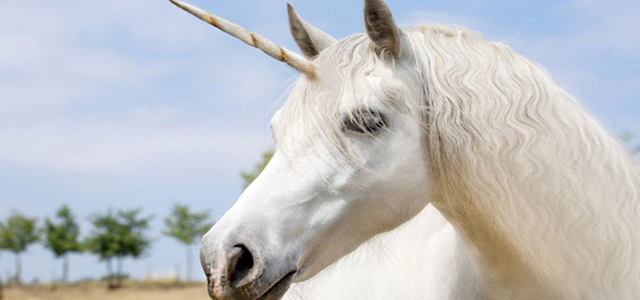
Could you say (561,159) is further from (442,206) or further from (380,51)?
(380,51)

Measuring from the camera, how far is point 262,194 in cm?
193

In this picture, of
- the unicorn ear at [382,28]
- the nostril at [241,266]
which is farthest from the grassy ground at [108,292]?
the unicorn ear at [382,28]

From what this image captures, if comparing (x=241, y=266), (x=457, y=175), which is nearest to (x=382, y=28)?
(x=457, y=175)

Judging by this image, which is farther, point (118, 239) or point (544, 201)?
point (118, 239)

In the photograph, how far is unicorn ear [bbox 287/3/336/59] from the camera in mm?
2652

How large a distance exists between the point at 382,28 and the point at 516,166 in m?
0.80

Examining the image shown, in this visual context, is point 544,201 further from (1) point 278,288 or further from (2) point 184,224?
(2) point 184,224

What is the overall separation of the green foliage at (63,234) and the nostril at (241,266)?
143 ft

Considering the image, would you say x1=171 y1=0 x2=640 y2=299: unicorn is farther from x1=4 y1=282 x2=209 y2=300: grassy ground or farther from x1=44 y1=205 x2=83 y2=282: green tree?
x1=44 y1=205 x2=83 y2=282: green tree

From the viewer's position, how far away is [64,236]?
41.7m

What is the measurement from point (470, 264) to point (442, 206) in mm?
389

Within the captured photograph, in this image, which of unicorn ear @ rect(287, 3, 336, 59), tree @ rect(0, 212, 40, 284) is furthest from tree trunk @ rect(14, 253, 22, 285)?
unicorn ear @ rect(287, 3, 336, 59)

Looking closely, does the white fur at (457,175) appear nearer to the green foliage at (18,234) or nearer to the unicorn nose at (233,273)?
the unicorn nose at (233,273)

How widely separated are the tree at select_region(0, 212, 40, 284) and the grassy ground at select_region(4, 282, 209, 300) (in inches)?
223
